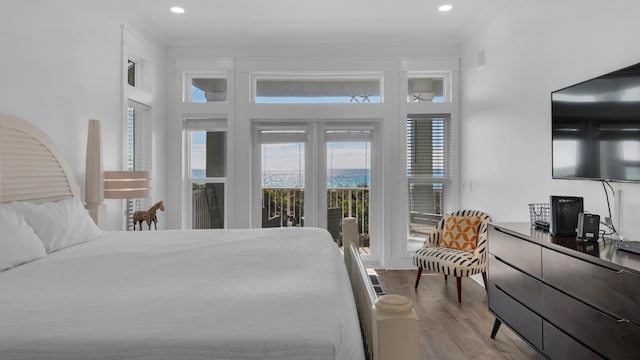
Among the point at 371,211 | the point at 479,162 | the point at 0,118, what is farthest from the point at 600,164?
the point at 0,118

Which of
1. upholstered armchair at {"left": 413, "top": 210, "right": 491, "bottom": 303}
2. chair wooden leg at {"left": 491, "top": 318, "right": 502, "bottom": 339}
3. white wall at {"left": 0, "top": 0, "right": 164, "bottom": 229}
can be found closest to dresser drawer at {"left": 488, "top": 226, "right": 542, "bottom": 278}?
chair wooden leg at {"left": 491, "top": 318, "right": 502, "bottom": 339}

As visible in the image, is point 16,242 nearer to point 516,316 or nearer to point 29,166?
point 29,166

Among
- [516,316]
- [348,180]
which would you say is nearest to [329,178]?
[348,180]

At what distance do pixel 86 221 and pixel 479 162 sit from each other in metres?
3.64

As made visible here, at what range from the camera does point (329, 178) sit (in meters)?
4.81

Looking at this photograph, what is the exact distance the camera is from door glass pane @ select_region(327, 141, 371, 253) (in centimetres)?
480

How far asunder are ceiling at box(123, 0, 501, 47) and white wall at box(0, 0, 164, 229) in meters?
0.59

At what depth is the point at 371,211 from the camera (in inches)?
189

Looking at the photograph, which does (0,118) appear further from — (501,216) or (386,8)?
(501,216)

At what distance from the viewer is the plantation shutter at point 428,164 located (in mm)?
4691

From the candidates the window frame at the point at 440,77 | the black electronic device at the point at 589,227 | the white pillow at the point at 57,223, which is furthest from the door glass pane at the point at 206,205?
the black electronic device at the point at 589,227

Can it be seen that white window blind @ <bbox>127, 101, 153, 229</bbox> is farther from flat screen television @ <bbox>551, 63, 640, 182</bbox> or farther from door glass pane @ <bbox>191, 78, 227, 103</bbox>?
flat screen television @ <bbox>551, 63, 640, 182</bbox>

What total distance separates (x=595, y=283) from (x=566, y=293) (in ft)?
0.72

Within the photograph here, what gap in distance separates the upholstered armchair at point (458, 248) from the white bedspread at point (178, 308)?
2.06 meters
